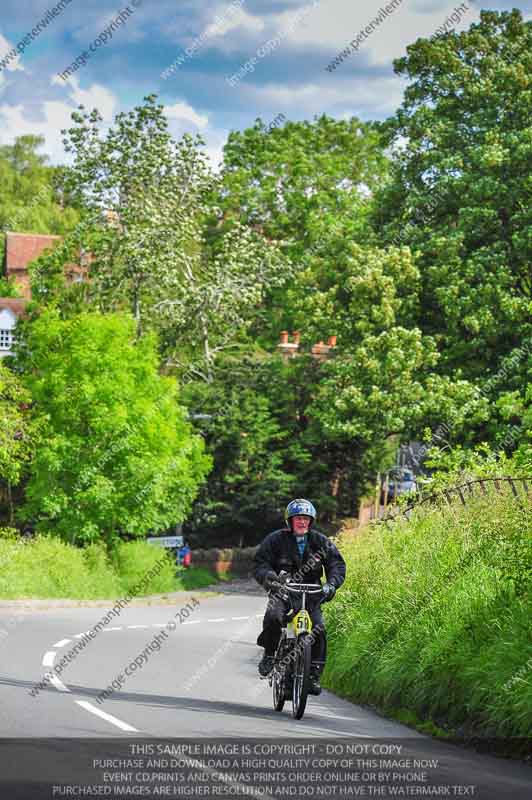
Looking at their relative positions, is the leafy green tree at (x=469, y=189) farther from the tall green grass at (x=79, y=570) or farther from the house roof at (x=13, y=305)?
the house roof at (x=13, y=305)

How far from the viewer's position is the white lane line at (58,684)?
49.3 ft

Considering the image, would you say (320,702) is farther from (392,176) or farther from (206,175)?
(206,175)

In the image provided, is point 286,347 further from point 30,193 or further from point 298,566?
point 298,566

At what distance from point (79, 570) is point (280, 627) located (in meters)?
27.8

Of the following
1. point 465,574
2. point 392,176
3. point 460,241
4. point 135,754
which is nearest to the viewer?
point 135,754

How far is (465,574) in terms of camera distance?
583 inches

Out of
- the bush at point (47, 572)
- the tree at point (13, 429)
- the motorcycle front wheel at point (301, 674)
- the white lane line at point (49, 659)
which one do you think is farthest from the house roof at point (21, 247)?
the motorcycle front wheel at point (301, 674)

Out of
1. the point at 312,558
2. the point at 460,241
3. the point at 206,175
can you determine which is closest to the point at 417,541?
the point at 312,558

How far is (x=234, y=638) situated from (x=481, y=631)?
14.4 metres

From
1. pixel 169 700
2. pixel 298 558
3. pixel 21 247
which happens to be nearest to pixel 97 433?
pixel 169 700

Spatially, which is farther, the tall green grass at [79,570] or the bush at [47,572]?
the tall green grass at [79,570]

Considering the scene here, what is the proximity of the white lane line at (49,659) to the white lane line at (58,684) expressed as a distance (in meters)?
1.91

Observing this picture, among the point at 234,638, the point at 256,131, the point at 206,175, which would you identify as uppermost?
the point at 256,131

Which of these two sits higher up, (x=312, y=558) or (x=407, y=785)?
(x=312, y=558)
